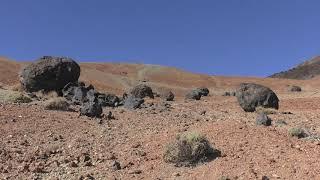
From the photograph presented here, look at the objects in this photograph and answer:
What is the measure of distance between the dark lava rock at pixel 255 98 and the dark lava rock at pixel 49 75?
11.3 meters

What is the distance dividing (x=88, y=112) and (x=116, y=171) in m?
9.59

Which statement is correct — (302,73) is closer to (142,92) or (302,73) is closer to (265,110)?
(142,92)

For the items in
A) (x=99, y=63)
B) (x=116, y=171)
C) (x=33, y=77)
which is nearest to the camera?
(x=116, y=171)

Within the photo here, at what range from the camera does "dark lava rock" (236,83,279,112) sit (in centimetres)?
3416

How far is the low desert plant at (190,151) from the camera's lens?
15.8 metres

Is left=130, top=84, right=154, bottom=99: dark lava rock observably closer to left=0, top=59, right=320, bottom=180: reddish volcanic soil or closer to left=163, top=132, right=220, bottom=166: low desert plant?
left=0, top=59, right=320, bottom=180: reddish volcanic soil

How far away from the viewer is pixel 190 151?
15.9 meters

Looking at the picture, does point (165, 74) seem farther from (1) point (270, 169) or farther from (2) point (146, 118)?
(1) point (270, 169)

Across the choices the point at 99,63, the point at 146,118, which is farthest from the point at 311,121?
the point at 99,63

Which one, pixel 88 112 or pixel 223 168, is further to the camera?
pixel 88 112

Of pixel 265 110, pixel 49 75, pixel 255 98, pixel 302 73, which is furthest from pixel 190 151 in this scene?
pixel 302 73

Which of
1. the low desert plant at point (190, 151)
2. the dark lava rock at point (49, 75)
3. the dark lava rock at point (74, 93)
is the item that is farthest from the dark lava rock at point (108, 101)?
the low desert plant at point (190, 151)

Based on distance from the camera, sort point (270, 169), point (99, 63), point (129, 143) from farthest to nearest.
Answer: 1. point (99, 63)
2. point (129, 143)
3. point (270, 169)

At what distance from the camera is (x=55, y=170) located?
16.2 meters
